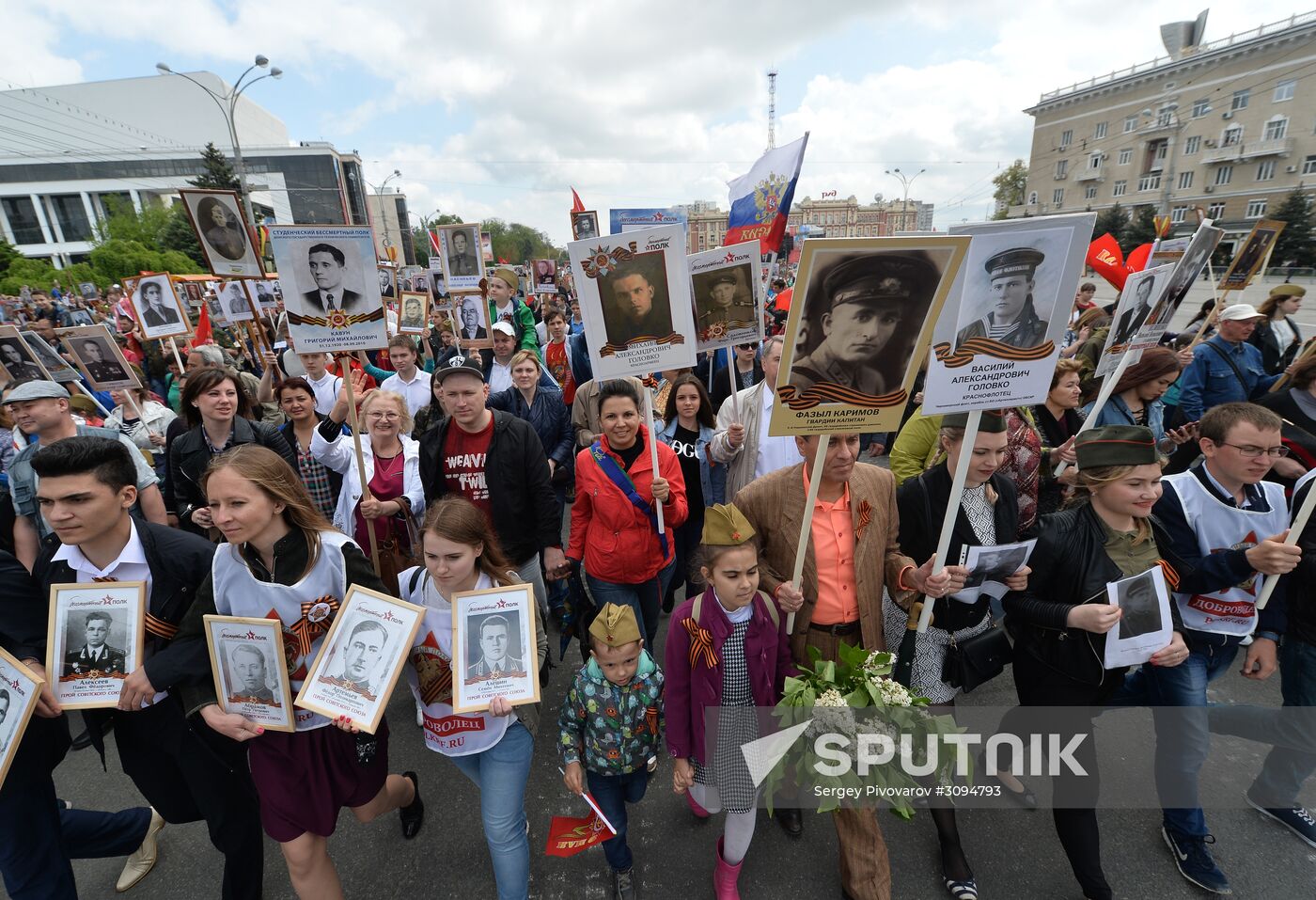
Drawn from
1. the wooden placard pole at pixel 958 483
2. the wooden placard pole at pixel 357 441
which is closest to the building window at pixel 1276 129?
the wooden placard pole at pixel 958 483

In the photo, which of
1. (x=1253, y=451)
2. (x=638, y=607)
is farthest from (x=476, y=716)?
(x=1253, y=451)

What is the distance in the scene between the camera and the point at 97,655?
2.11 meters

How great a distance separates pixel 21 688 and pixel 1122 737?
5380 mm

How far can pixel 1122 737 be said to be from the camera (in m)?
3.51

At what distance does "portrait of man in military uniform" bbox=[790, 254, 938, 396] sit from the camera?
2.11m

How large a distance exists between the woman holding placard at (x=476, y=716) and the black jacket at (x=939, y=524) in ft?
6.25

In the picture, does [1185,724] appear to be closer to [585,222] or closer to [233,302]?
[585,222]

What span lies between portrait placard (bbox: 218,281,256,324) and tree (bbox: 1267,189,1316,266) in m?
47.0

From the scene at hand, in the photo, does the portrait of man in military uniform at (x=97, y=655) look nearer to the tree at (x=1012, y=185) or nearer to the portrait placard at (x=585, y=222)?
the portrait placard at (x=585, y=222)

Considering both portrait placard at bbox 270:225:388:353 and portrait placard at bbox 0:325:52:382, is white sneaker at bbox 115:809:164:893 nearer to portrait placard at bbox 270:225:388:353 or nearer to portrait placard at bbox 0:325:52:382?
portrait placard at bbox 270:225:388:353

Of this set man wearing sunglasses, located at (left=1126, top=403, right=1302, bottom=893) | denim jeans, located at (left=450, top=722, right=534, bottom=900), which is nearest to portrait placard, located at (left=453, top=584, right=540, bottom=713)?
denim jeans, located at (left=450, top=722, right=534, bottom=900)

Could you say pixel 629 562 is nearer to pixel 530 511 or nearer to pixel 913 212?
pixel 530 511

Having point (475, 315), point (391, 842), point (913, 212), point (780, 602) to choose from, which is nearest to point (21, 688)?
point (391, 842)

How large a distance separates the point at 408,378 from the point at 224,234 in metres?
2.06
